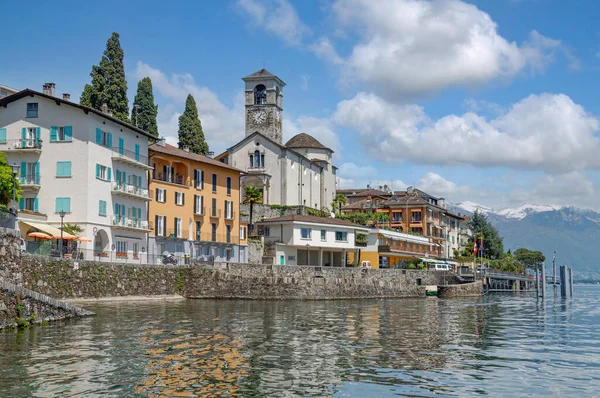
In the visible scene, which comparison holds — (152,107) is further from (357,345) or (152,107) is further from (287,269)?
(357,345)

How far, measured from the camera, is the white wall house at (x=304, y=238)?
74.1 metres

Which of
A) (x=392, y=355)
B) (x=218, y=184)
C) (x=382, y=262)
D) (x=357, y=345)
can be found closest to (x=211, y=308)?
(x=357, y=345)

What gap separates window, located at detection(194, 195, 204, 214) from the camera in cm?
6788

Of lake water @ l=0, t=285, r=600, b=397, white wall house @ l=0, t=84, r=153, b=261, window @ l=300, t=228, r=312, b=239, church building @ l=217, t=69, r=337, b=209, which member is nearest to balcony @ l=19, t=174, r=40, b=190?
white wall house @ l=0, t=84, r=153, b=261

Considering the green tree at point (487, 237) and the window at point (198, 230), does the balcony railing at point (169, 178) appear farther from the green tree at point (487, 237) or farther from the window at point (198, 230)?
the green tree at point (487, 237)

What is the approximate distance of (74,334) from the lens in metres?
26.8

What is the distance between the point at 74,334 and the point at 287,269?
34.5 meters

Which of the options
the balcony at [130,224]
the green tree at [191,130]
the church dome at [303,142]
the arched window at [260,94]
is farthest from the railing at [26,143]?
the church dome at [303,142]

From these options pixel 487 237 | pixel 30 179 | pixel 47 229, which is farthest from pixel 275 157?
pixel 487 237

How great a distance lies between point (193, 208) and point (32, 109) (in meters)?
18.6

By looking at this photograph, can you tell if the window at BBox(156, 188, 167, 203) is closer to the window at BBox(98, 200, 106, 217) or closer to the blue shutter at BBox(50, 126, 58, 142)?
the window at BBox(98, 200, 106, 217)

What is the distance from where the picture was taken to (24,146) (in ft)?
177

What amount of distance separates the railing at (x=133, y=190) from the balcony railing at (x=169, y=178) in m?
2.07

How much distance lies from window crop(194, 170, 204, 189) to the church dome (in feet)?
125
